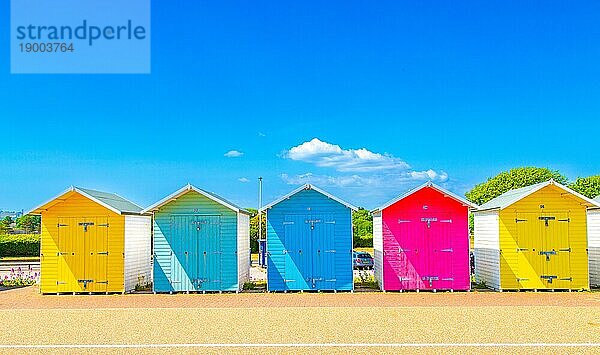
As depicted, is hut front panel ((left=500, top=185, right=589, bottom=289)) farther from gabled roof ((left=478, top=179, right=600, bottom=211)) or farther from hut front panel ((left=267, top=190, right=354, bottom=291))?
hut front panel ((left=267, top=190, right=354, bottom=291))

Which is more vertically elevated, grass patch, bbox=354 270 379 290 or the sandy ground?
grass patch, bbox=354 270 379 290

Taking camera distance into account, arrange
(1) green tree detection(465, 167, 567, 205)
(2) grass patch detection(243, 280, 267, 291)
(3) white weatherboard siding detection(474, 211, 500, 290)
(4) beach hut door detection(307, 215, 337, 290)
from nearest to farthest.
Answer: (4) beach hut door detection(307, 215, 337, 290) → (3) white weatherboard siding detection(474, 211, 500, 290) → (2) grass patch detection(243, 280, 267, 291) → (1) green tree detection(465, 167, 567, 205)

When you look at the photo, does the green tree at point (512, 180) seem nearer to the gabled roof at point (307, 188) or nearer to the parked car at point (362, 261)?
the parked car at point (362, 261)

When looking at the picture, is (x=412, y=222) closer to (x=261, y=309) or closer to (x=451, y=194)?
(x=451, y=194)

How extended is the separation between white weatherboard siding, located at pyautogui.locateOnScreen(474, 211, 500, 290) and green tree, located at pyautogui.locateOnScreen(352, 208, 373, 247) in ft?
75.7

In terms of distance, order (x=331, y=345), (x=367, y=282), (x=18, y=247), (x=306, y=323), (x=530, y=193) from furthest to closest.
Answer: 1. (x=18, y=247)
2. (x=367, y=282)
3. (x=530, y=193)
4. (x=306, y=323)
5. (x=331, y=345)

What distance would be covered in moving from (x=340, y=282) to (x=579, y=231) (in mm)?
7302

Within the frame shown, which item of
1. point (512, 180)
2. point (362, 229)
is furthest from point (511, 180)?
point (362, 229)

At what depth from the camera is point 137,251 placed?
22078 mm

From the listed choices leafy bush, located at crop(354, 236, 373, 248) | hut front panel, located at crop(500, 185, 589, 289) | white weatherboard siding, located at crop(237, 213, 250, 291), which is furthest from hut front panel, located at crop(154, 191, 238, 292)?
leafy bush, located at crop(354, 236, 373, 248)

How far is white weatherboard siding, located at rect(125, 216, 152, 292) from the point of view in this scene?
21.1 metres

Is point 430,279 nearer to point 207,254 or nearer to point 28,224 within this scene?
point 207,254

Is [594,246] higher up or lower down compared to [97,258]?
higher up

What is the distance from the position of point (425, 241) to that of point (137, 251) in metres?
9.13
